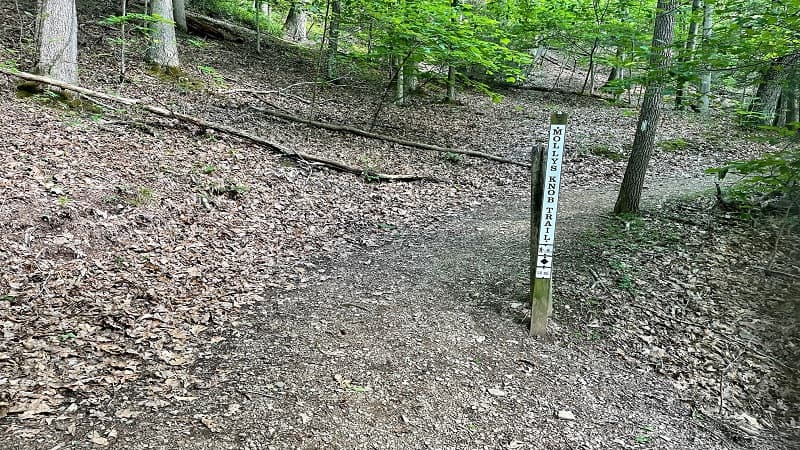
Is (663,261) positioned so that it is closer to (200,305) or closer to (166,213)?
(200,305)

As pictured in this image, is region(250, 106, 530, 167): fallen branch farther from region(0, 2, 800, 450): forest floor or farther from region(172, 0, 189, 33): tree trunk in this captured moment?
region(172, 0, 189, 33): tree trunk

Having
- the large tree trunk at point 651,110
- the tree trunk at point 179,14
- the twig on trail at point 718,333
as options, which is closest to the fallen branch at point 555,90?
the tree trunk at point 179,14

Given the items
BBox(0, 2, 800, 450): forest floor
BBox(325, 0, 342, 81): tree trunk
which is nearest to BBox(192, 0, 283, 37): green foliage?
BBox(325, 0, 342, 81): tree trunk

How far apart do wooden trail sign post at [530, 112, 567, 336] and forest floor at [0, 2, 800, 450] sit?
14.0 inches

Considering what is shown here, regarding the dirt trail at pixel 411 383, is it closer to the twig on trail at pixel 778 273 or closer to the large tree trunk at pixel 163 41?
the twig on trail at pixel 778 273

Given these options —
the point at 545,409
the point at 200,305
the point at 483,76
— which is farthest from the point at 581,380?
the point at 483,76

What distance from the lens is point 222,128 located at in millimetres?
9852

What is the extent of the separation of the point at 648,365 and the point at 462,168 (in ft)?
24.7

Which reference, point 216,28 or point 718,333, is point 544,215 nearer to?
point 718,333

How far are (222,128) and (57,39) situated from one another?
3.07 metres

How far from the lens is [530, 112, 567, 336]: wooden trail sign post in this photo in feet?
16.4

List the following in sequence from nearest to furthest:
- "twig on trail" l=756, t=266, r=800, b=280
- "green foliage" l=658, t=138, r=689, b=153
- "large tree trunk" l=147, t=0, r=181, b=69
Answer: "twig on trail" l=756, t=266, r=800, b=280 < "large tree trunk" l=147, t=0, r=181, b=69 < "green foliage" l=658, t=138, r=689, b=153

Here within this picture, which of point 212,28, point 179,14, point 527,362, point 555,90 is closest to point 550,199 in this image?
point 527,362

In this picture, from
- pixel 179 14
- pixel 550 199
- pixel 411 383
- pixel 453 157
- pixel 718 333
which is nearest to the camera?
pixel 411 383
